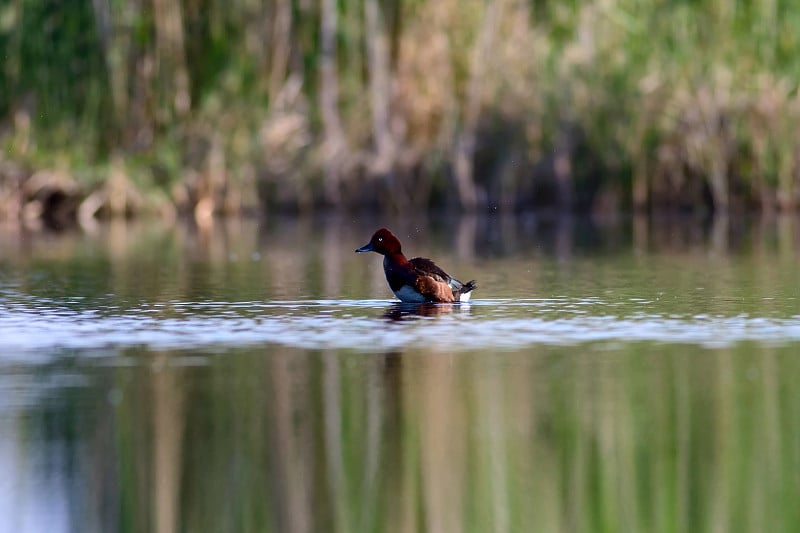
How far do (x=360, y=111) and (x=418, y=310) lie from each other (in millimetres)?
13501

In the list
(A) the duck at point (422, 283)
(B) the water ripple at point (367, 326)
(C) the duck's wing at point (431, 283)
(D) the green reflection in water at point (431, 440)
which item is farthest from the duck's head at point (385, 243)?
(D) the green reflection in water at point (431, 440)

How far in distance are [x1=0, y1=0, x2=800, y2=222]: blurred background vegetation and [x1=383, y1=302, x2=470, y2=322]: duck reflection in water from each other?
40.8ft

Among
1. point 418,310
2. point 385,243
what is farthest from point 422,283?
point 385,243

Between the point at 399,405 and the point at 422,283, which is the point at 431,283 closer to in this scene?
the point at 422,283

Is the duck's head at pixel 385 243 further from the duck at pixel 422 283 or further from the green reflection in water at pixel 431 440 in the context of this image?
the green reflection in water at pixel 431 440

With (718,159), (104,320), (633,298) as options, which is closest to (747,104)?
(718,159)

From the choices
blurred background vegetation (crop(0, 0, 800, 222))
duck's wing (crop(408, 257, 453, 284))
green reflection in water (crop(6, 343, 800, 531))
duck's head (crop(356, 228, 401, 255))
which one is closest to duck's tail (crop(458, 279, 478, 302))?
duck's wing (crop(408, 257, 453, 284))

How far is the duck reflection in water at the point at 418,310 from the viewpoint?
9.95 m

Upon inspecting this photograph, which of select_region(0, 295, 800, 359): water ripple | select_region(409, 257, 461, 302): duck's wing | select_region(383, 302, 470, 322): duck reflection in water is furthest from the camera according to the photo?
select_region(409, 257, 461, 302): duck's wing

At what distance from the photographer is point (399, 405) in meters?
6.76

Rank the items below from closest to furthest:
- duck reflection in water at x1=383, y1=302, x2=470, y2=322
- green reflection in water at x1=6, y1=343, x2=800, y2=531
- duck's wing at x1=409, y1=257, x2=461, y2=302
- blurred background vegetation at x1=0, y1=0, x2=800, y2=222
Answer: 1. green reflection in water at x1=6, y1=343, x2=800, y2=531
2. duck reflection in water at x1=383, y1=302, x2=470, y2=322
3. duck's wing at x1=409, y1=257, x2=461, y2=302
4. blurred background vegetation at x1=0, y1=0, x2=800, y2=222

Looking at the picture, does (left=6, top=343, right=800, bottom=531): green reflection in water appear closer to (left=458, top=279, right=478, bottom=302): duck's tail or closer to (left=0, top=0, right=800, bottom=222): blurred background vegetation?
(left=458, top=279, right=478, bottom=302): duck's tail

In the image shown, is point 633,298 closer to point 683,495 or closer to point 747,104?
point 683,495

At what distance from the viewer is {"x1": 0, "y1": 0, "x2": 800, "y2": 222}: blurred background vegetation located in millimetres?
22891
